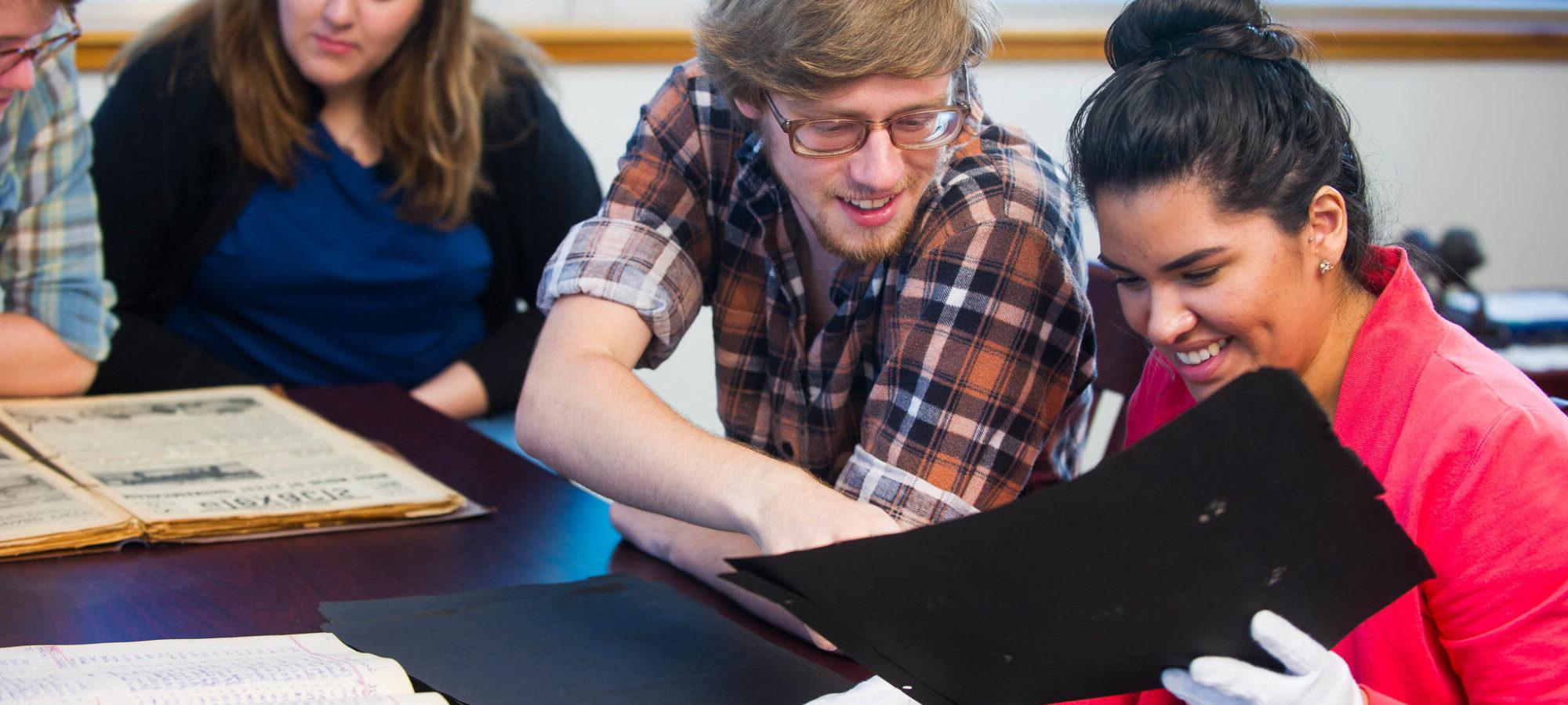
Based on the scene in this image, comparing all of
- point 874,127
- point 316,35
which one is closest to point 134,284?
point 316,35

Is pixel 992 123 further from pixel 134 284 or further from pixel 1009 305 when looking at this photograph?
pixel 134 284

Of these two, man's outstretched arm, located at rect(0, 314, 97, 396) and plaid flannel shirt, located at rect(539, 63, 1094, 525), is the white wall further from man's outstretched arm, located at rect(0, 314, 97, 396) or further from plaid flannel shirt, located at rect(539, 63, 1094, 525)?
plaid flannel shirt, located at rect(539, 63, 1094, 525)

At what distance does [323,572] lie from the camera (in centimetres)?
113

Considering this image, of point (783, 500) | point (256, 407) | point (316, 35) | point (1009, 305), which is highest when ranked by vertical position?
point (316, 35)

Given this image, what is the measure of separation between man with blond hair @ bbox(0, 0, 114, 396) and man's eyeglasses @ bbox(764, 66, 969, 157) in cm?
81

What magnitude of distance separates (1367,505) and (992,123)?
615 mm

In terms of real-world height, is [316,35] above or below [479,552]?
above

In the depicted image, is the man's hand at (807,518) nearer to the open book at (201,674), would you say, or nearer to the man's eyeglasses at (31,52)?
the open book at (201,674)

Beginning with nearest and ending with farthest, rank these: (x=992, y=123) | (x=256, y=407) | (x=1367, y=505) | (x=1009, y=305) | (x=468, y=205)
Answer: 1. (x=1367, y=505)
2. (x=1009, y=305)
3. (x=992, y=123)
4. (x=256, y=407)
5. (x=468, y=205)

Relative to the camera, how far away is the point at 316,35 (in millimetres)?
1865

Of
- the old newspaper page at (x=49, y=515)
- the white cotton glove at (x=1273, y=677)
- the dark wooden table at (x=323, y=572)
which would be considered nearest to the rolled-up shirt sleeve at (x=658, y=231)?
the dark wooden table at (x=323, y=572)

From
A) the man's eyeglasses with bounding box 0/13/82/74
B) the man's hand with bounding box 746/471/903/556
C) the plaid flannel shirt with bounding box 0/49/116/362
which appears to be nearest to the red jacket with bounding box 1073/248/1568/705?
the man's hand with bounding box 746/471/903/556

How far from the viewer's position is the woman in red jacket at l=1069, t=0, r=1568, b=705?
0.84 metres

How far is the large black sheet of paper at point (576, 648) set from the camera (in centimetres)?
92
